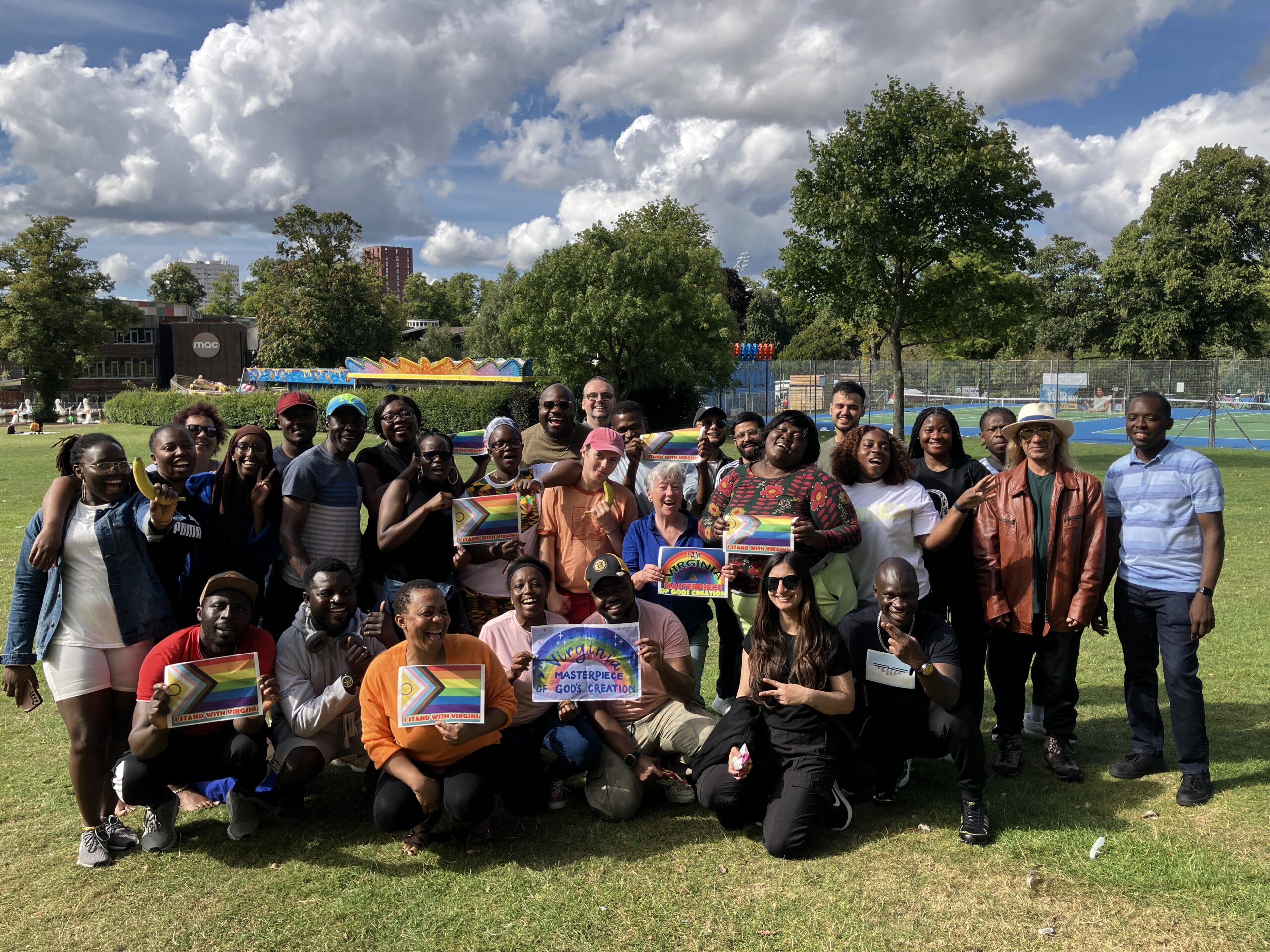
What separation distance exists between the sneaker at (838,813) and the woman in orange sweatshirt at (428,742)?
179 centimetres

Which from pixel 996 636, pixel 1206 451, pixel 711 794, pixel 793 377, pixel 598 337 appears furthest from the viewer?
pixel 793 377

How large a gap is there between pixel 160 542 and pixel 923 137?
21.1 meters

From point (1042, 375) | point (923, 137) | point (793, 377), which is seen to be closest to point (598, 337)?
point (793, 377)

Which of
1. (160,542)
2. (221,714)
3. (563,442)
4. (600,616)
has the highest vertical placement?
(563,442)

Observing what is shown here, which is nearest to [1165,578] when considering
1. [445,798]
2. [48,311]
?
[445,798]

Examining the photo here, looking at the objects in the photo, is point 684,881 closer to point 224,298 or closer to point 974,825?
point 974,825

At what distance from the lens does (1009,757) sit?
18.2 ft

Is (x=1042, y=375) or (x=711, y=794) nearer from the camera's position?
(x=711, y=794)

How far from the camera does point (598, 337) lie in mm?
32906

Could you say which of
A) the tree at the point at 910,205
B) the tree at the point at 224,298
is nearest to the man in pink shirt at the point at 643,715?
the tree at the point at 910,205

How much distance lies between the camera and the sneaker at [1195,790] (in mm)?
5047

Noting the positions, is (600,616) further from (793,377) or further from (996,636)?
(793,377)

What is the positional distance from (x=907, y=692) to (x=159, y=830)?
400 centimetres

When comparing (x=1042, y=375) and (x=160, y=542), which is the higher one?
(x=1042, y=375)
